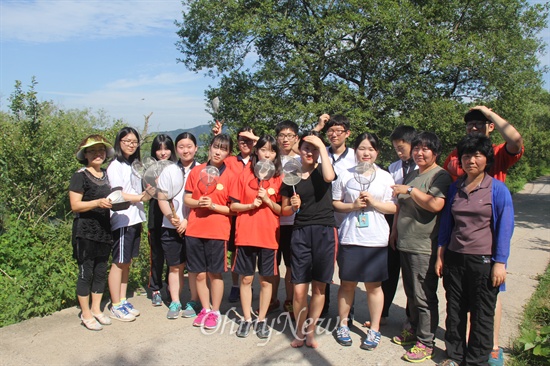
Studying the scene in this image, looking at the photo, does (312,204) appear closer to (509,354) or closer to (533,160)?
(509,354)

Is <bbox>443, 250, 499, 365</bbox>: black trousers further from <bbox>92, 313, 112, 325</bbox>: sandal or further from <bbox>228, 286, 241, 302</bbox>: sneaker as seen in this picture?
<bbox>92, 313, 112, 325</bbox>: sandal

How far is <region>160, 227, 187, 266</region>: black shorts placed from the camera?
4.48 m

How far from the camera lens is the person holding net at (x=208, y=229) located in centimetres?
414

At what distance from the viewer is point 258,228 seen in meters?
3.99

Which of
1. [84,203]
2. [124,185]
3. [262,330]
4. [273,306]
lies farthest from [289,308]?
[84,203]

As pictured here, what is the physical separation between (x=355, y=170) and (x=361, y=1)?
9.87 m

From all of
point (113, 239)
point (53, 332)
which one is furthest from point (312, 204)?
point (53, 332)

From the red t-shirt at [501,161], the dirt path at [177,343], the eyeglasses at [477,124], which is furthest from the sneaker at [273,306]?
the eyeglasses at [477,124]

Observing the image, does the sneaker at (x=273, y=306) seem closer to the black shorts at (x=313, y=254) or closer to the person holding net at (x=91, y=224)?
the black shorts at (x=313, y=254)

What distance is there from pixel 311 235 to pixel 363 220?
464 mm

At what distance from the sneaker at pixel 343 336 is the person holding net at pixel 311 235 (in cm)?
22

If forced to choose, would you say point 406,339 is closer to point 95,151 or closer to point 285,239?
point 285,239

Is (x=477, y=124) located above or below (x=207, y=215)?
above

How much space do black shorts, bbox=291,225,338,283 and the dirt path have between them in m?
0.64
